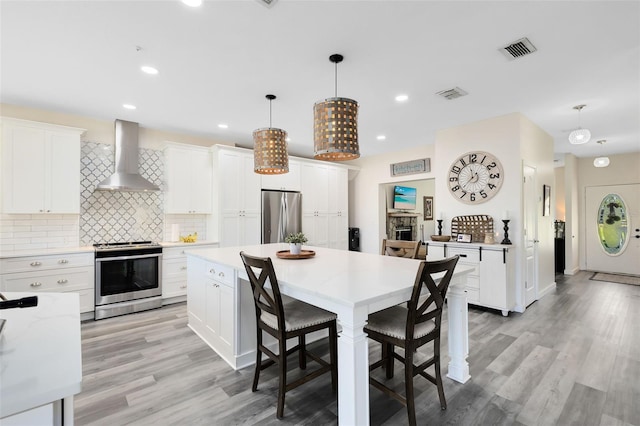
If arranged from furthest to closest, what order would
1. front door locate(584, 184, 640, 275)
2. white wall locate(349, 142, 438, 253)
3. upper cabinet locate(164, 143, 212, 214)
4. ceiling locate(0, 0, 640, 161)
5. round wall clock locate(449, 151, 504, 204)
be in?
white wall locate(349, 142, 438, 253) < front door locate(584, 184, 640, 275) < upper cabinet locate(164, 143, 212, 214) < round wall clock locate(449, 151, 504, 204) < ceiling locate(0, 0, 640, 161)

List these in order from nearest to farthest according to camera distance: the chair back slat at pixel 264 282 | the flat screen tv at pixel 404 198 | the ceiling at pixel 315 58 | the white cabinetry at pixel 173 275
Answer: the chair back slat at pixel 264 282 → the ceiling at pixel 315 58 → the white cabinetry at pixel 173 275 → the flat screen tv at pixel 404 198

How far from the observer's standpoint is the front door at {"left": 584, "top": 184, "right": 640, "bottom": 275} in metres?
6.14

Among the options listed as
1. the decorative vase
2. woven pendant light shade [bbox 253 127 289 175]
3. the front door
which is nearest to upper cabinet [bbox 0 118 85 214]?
woven pendant light shade [bbox 253 127 289 175]

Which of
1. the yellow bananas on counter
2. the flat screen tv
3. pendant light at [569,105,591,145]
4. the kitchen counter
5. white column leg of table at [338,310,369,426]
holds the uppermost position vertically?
pendant light at [569,105,591,145]

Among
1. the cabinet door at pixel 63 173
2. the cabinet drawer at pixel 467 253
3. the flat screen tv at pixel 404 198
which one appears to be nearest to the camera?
the cabinet door at pixel 63 173

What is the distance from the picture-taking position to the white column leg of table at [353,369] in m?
1.48

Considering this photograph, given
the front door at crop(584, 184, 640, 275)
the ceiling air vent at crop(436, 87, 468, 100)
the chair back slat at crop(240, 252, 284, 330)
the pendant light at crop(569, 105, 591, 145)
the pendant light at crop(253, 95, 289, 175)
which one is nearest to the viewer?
the chair back slat at crop(240, 252, 284, 330)

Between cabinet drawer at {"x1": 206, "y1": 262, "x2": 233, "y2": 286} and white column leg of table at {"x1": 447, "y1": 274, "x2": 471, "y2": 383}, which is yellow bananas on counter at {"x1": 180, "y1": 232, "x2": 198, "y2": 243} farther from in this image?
white column leg of table at {"x1": 447, "y1": 274, "x2": 471, "y2": 383}

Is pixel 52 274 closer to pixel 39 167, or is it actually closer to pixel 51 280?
pixel 51 280

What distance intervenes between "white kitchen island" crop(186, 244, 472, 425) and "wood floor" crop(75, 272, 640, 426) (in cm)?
25

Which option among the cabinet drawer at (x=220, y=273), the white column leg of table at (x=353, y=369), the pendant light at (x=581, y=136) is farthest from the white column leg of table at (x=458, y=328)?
the pendant light at (x=581, y=136)

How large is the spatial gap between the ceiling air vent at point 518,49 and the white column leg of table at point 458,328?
6.17 ft

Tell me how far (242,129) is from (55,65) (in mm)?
2315

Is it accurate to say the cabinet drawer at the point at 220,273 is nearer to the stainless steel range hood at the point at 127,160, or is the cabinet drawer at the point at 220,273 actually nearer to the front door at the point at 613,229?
the stainless steel range hood at the point at 127,160
